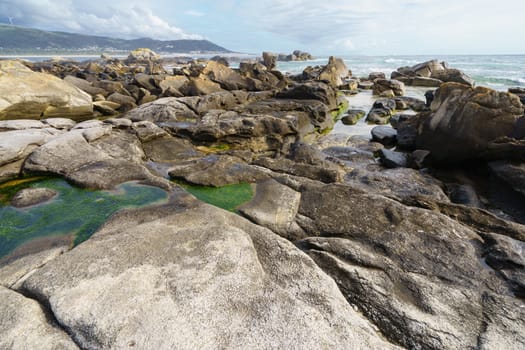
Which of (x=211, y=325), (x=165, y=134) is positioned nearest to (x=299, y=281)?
(x=211, y=325)

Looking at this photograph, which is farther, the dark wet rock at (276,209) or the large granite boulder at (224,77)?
the large granite boulder at (224,77)

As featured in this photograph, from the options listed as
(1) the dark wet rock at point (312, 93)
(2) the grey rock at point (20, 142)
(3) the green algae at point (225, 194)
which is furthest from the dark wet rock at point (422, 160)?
(2) the grey rock at point (20, 142)

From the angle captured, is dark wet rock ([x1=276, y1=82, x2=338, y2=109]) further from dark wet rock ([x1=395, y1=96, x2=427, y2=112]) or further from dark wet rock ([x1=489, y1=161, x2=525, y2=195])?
dark wet rock ([x1=489, y1=161, x2=525, y2=195])

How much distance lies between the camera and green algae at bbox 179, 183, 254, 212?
780cm

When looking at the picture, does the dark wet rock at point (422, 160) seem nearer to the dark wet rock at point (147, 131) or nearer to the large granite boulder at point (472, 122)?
the large granite boulder at point (472, 122)

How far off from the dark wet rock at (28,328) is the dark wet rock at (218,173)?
216 inches

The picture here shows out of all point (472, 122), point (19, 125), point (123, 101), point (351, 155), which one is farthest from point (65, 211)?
point (123, 101)

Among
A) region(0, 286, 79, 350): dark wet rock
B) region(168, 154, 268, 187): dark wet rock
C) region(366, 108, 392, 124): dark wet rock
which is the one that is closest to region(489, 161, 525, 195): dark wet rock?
region(168, 154, 268, 187): dark wet rock

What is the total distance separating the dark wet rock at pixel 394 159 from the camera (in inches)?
473

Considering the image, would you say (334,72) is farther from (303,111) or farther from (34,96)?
(34,96)

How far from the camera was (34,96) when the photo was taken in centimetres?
1513

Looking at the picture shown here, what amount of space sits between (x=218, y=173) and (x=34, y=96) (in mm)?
13247

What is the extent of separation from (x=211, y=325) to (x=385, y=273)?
10.4 ft

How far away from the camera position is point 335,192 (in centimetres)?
746
